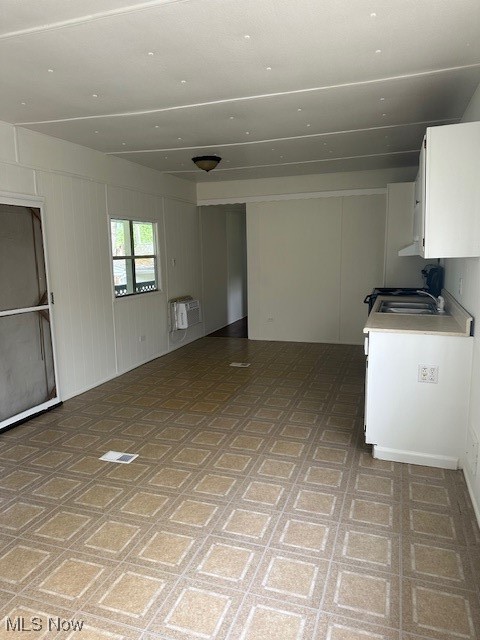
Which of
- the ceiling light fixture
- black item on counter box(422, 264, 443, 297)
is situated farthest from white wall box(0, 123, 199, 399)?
black item on counter box(422, 264, 443, 297)

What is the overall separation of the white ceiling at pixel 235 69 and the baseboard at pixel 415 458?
2562 millimetres

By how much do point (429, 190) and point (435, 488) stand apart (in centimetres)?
190

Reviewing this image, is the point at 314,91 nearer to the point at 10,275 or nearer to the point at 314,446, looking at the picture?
the point at 314,446

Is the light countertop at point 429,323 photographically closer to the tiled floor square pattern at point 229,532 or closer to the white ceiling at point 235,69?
the tiled floor square pattern at point 229,532

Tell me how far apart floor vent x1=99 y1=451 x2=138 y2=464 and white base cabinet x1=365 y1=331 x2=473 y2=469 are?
176cm

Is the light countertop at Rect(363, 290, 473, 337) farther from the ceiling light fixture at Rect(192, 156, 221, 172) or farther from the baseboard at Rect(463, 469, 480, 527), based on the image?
the ceiling light fixture at Rect(192, 156, 221, 172)

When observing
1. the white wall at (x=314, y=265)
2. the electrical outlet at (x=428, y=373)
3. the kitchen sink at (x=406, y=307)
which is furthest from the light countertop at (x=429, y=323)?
the white wall at (x=314, y=265)

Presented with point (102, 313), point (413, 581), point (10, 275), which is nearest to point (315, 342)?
point (102, 313)

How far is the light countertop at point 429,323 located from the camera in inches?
117

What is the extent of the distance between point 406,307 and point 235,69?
2.95 meters

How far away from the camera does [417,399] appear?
3.10 metres

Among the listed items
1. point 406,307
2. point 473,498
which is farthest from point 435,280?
point 473,498

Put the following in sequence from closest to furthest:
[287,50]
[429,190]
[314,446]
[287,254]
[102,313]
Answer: [287,50] < [429,190] < [314,446] < [102,313] < [287,254]

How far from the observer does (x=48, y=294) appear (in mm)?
4270
